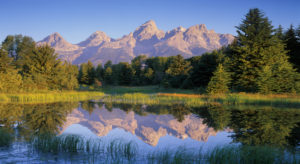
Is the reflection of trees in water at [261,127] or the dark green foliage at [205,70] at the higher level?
the dark green foliage at [205,70]

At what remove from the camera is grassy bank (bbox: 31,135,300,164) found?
756cm

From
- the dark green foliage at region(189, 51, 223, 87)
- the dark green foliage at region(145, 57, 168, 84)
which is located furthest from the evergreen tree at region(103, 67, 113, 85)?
the dark green foliage at region(189, 51, 223, 87)

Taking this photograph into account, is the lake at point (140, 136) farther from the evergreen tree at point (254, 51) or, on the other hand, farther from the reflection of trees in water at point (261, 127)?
the evergreen tree at point (254, 51)

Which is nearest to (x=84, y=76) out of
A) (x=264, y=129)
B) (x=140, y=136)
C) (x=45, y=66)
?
(x=45, y=66)

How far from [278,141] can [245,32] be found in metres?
35.6

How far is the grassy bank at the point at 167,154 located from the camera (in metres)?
7.56

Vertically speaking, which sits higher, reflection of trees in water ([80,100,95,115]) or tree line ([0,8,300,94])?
tree line ([0,8,300,94])

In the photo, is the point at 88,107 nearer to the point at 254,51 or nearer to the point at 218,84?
the point at 218,84

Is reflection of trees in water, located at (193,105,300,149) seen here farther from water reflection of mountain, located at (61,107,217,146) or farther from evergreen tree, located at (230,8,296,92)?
evergreen tree, located at (230,8,296,92)

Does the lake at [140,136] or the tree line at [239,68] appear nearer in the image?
the lake at [140,136]

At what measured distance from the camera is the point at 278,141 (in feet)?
35.7

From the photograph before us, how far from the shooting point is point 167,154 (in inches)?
314

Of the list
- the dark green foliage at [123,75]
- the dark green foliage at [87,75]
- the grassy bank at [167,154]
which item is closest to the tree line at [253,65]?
the grassy bank at [167,154]

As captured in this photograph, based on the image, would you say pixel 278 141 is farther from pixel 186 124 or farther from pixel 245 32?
pixel 245 32
